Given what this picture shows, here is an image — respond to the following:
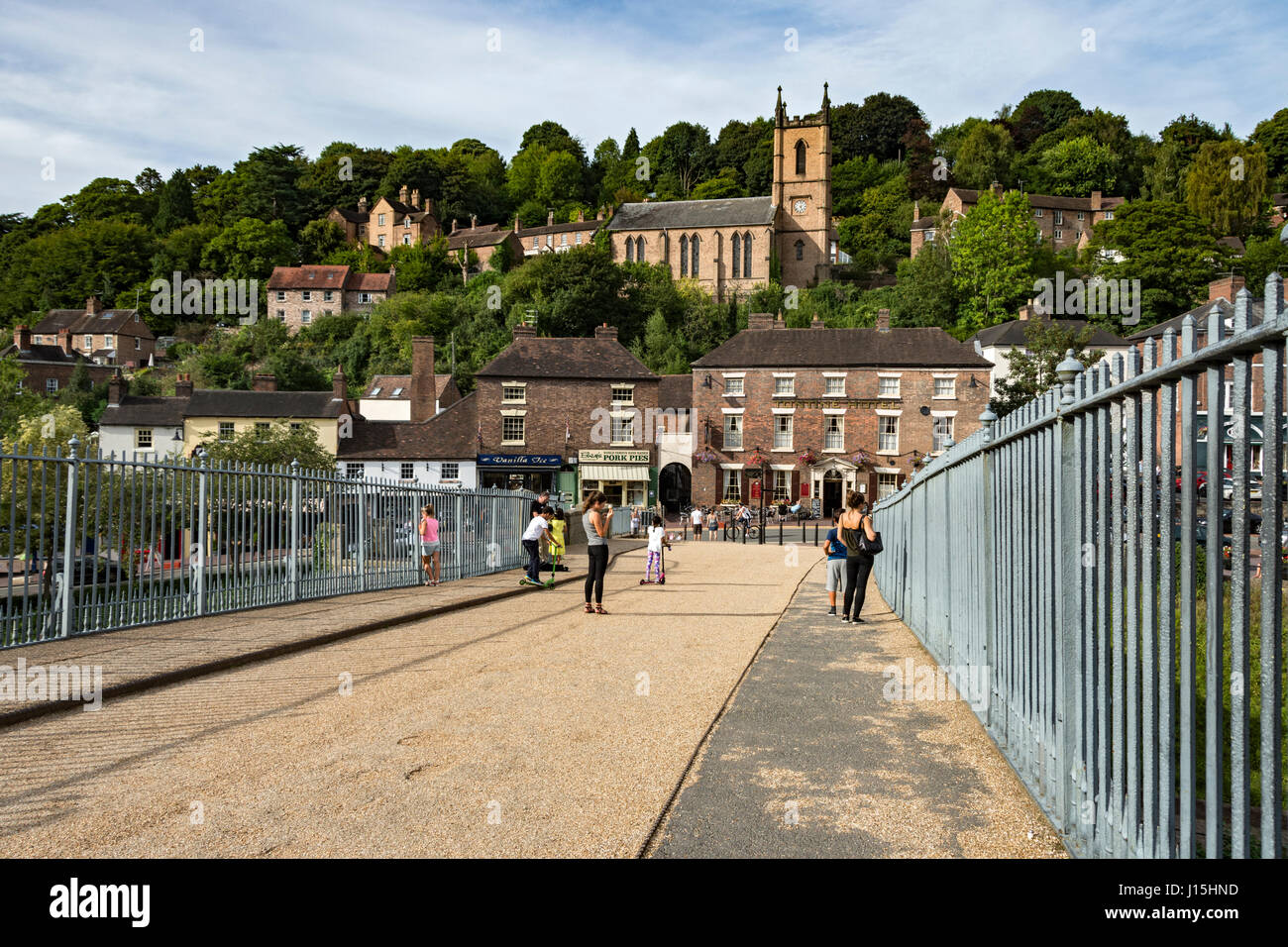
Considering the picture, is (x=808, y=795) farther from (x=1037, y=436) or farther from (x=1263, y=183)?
(x=1263, y=183)

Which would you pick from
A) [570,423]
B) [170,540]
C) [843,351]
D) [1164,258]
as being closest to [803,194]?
[1164,258]

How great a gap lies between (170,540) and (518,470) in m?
38.8

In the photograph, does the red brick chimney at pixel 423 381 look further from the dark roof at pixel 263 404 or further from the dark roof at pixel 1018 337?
the dark roof at pixel 1018 337

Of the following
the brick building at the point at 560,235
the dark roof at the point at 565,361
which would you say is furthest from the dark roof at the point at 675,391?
the brick building at the point at 560,235

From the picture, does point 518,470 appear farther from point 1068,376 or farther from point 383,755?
point 1068,376

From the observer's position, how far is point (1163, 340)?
288 centimetres

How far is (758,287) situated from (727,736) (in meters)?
87.6

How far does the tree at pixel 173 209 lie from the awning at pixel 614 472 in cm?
8328

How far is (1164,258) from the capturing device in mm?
70625

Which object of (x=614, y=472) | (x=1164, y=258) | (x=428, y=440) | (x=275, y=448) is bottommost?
(x=614, y=472)

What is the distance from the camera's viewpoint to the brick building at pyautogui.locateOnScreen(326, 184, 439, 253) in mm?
108812

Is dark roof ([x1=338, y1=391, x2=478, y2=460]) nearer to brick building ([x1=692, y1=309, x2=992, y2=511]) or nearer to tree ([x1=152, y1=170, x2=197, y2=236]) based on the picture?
brick building ([x1=692, y1=309, x2=992, y2=511])

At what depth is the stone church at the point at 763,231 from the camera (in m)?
92.2

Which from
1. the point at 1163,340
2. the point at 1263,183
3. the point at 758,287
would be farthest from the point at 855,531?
the point at 1263,183
